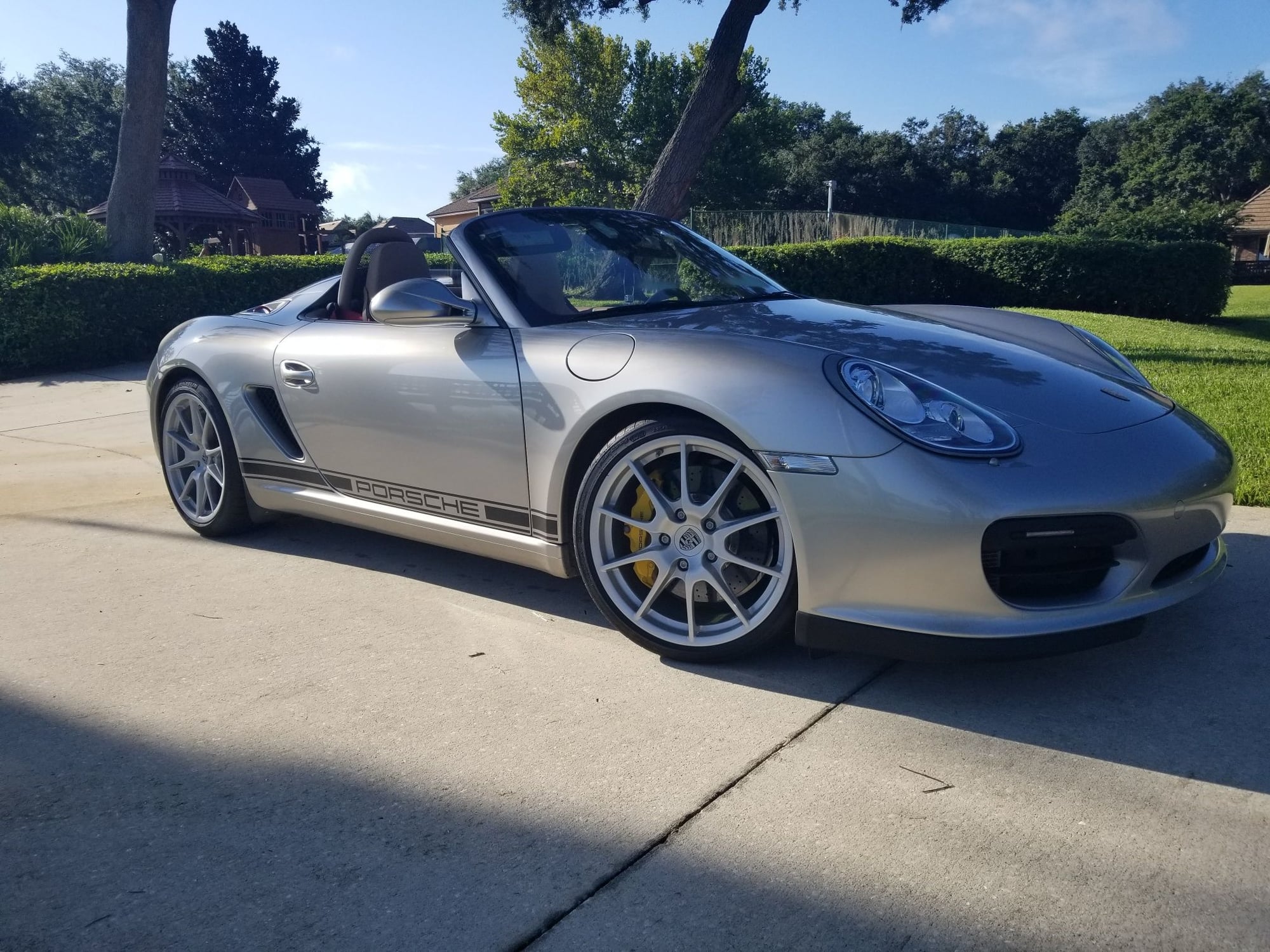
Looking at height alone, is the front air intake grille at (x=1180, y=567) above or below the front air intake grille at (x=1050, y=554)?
below

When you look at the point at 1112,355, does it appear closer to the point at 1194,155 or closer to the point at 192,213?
the point at 192,213

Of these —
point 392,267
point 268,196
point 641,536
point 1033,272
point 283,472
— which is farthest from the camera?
point 268,196

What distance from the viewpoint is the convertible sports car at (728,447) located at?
246 cm

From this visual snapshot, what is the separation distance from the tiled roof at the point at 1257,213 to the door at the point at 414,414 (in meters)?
61.1

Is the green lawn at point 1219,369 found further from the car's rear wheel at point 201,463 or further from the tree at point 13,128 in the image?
the tree at point 13,128

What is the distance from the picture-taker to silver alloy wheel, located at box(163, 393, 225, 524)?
431 cm

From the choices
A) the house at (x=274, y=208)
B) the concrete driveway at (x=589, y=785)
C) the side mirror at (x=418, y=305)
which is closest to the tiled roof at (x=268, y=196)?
the house at (x=274, y=208)

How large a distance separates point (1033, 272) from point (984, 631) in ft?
54.6

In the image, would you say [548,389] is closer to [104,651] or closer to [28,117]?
[104,651]

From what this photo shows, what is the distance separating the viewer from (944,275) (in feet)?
60.1

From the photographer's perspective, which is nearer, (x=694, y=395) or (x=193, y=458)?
(x=694, y=395)

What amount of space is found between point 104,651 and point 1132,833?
116 inches

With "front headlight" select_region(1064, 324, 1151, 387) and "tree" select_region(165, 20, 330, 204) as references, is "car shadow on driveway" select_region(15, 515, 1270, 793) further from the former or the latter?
"tree" select_region(165, 20, 330, 204)

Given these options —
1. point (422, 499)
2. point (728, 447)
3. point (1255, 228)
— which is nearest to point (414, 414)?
point (422, 499)
